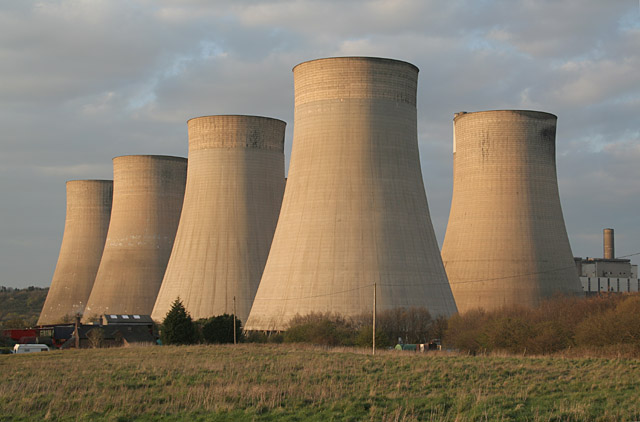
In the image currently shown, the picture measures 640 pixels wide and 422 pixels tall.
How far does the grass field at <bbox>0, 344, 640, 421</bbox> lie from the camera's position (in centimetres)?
1152

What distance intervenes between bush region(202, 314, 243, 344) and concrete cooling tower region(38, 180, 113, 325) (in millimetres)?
16098

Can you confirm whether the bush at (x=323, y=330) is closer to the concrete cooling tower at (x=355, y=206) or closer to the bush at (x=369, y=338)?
the concrete cooling tower at (x=355, y=206)

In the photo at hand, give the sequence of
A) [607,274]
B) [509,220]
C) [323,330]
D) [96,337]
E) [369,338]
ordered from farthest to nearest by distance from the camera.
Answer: [607,274], [509,220], [96,337], [323,330], [369,338]

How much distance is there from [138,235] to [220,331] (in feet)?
35.9

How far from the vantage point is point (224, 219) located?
1228 inches

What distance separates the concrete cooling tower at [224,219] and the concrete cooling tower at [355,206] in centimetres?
582

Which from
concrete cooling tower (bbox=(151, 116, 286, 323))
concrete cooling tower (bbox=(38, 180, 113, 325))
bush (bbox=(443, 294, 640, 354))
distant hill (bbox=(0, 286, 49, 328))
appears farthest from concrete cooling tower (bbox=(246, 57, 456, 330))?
distant hill (bbox=(0, 286, 49, 328))

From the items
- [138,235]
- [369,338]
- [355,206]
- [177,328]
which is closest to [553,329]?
[369,338]

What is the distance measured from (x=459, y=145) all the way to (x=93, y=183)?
20.8 m

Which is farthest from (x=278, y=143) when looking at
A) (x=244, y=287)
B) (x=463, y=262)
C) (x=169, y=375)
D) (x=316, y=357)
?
(x=169, y=375)

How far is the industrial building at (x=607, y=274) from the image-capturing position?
44.5m

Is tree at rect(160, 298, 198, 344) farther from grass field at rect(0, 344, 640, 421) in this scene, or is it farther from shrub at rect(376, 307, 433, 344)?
grass field at rect(0, 344, 640, 421)

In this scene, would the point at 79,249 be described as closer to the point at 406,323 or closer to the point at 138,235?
the point at 138,235

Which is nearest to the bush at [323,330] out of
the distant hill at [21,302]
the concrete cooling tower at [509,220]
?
the concrete cooling tower at [509,220]
